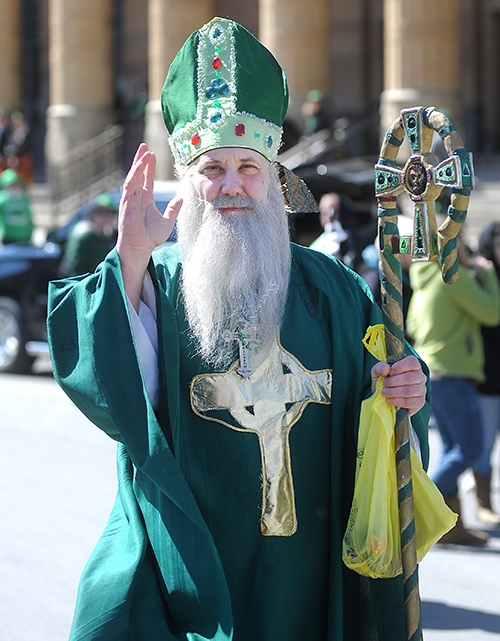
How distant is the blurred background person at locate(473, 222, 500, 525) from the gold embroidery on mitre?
3979 millimetres

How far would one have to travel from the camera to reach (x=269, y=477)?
10.6ft

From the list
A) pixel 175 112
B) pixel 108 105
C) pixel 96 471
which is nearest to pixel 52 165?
pixel 108 105

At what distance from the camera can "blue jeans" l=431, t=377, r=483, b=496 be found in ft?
22.2

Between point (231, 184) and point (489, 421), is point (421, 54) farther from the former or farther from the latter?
point (231, 184)

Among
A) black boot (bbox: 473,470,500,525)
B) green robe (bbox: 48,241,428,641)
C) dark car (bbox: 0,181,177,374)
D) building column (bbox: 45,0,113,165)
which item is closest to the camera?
green robe (bbox: 48,241,428,641)

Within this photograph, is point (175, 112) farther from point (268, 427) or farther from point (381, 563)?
point (381, 563)

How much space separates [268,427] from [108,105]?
24.4 metres

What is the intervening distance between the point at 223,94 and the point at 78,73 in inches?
940

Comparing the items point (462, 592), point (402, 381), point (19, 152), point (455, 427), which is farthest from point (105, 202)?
point (19, 152)

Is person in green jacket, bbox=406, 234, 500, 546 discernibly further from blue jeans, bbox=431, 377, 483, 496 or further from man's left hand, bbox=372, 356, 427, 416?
man's left hand, bbox=372, 356, 427, 416

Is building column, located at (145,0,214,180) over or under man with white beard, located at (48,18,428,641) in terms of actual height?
over

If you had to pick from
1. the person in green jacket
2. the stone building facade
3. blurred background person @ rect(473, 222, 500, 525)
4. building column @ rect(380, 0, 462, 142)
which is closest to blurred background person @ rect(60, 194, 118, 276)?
blurred background person @ rect(473, 222, 500, 525)

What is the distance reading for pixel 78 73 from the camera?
26.5m

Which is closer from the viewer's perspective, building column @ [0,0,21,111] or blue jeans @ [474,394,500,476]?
blue jeans @ [474,394,500,476]
